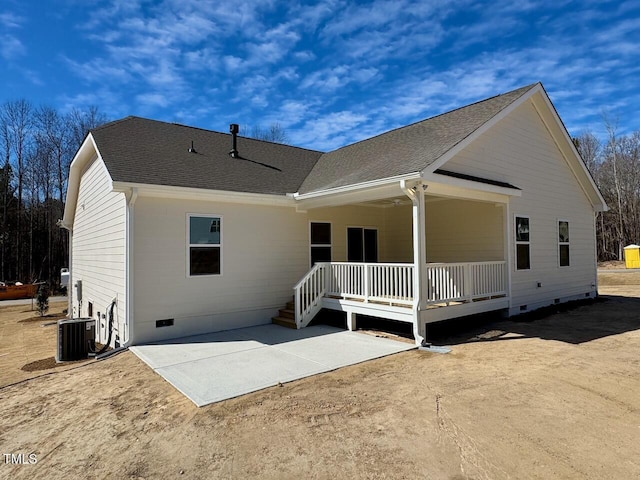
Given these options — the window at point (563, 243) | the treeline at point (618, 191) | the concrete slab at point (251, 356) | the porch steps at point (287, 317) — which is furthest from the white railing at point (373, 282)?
the treeline at point (618, 191)

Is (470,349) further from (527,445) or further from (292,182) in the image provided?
(292,182)

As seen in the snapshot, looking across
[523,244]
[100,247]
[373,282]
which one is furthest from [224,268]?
[523,244]

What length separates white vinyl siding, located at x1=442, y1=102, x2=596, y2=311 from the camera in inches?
380

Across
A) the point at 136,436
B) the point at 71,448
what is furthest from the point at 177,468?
the point at 71,448

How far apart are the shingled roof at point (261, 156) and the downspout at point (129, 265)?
1.22 feet

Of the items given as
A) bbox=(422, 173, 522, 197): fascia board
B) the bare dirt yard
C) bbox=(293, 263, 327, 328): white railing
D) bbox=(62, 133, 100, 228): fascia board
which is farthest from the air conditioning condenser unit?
bbox=(422, 173, 522, 197): fascia board

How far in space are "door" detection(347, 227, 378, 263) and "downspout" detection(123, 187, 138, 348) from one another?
620cm

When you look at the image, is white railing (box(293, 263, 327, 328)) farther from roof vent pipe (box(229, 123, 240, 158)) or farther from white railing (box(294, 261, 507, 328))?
roof vent pipe (box(229, 123, 240, 158))

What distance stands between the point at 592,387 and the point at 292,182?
27.7 ft

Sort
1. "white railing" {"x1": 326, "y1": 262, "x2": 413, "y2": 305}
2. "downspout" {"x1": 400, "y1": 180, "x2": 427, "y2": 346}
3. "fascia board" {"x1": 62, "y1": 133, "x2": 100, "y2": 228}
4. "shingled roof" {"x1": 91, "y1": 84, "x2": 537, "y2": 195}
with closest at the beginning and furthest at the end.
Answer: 1. "downspout" {"x1": 400, "y1": 180, "x2": 427, "y2": 346}
2. "white railing" {"x1": 326, "y1": 262, "x2": 413, "y2": 305}
3. "shingled roof" {"x1": 91, "y1": 84, "x2": 537, "y2": 195}
4. "fascia board" {"x1": 62, "y1": 133, "x2": 100, "y2": 228}

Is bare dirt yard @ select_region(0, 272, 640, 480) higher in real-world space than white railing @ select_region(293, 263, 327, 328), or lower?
lower

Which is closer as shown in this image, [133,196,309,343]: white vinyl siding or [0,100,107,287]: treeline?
[133,196,309,343]: white vinyl siding

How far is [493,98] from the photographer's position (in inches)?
412

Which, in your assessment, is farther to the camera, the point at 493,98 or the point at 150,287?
the point at 493,98
